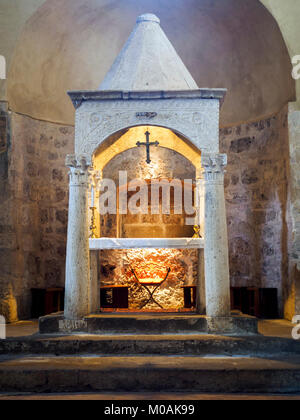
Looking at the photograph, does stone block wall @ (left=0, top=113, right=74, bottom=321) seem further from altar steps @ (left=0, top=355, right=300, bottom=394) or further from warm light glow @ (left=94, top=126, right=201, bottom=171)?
altar steps @ (left=0, top=355, right=300, bottom=394)

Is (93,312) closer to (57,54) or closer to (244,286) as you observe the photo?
(244,286)

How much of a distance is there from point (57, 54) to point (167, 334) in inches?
254

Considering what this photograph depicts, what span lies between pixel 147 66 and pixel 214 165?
1.88 m

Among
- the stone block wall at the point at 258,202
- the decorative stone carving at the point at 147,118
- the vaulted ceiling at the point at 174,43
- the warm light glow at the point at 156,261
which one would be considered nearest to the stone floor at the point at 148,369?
the decorative stone carving at the point at 147,118

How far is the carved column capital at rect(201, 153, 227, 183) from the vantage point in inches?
242

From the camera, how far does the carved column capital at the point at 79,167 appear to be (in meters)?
6.27

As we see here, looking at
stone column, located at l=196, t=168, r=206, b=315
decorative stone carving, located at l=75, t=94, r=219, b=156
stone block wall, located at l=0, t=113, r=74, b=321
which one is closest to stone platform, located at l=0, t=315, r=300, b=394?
stone column, located at l=196, t=168, r=206, b=315

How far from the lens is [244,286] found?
9.13 meters

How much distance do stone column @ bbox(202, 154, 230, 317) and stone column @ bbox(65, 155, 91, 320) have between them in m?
1.66

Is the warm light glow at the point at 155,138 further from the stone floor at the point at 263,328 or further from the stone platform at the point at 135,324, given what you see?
the stone floor at the point at 263,328

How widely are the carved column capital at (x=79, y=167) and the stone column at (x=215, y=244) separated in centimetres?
164
